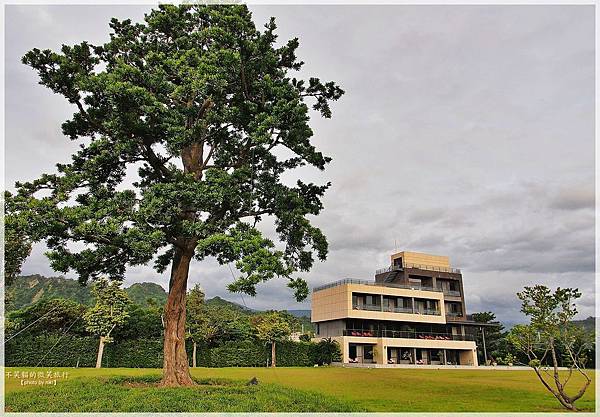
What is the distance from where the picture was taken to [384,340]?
3884 cm

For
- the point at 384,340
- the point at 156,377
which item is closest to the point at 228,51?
the point at 156,377

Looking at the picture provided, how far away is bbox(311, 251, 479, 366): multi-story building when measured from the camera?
129 feet

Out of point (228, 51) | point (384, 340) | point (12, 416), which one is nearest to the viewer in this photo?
point (12, 416)

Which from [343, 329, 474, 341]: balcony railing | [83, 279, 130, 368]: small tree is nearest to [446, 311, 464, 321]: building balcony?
[343, 329, 474, 341]: balcony railing

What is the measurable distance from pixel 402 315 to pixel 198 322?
64.0ft

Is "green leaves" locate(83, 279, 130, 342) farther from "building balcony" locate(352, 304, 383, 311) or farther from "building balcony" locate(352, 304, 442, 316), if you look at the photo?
"building balcony" locate(352, 304, 442, 316)

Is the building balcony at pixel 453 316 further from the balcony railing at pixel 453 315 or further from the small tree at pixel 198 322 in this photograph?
the small tree at pixel 198 322

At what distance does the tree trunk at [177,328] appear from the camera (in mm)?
12648

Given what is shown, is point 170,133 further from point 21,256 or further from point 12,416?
point 21,256

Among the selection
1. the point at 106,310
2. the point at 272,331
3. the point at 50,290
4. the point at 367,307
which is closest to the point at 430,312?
the point at 367,307

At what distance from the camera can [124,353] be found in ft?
90.8

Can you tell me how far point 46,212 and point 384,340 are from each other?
32848 mm

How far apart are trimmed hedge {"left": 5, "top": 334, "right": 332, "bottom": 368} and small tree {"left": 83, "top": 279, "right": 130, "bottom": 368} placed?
0.98m

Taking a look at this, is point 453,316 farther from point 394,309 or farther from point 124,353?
point 124,353
